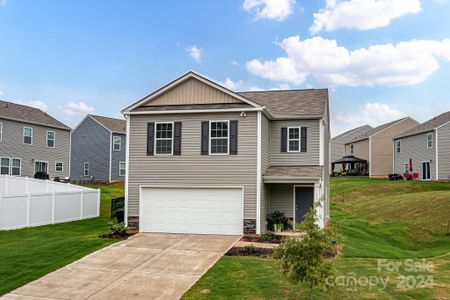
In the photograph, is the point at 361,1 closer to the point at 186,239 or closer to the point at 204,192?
the point at 204,192

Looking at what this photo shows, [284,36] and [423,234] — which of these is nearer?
[423,234]

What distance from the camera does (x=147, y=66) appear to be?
950 inches

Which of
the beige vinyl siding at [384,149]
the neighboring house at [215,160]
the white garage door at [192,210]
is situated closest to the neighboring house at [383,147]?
the beige vinyl siding at [384,149]

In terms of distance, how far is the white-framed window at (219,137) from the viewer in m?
17.6

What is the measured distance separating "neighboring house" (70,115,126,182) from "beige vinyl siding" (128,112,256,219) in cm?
2405

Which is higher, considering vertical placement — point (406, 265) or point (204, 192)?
point (204, 192)

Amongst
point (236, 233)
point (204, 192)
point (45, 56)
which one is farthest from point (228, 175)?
point (45, 56)

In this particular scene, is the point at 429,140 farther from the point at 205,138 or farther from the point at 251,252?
the point at 251,252

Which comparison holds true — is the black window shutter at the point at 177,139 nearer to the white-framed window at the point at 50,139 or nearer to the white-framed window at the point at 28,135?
the white-framed window at the point at 28,135

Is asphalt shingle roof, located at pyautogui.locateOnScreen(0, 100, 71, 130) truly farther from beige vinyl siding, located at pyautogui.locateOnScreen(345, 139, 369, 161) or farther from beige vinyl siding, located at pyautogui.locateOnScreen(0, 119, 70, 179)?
beige vinyl siding, located at pyautogui.locateOnScreen(345, 139, 369, 161)

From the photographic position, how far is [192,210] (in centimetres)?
1792

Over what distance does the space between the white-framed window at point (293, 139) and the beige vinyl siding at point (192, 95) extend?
3.35 meters

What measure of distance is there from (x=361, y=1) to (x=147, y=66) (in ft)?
40.2

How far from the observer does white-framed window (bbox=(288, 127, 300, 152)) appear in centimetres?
1914
